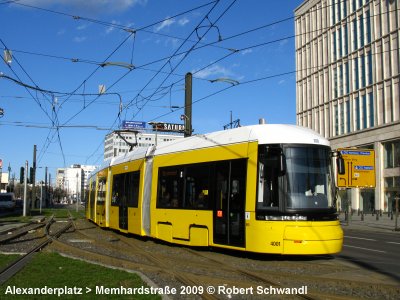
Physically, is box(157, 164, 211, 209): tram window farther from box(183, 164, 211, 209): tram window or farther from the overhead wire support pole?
the overhead wire support pole

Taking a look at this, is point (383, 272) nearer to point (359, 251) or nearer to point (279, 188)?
point (279, 188)

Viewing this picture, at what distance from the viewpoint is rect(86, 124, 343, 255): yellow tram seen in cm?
1145

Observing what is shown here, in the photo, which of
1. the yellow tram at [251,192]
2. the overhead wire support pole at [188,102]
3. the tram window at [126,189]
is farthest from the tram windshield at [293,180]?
the overhead wire support pole at [188,102]

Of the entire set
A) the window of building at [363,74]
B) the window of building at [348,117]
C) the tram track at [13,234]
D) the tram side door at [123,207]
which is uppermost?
the window of building at [363,74]

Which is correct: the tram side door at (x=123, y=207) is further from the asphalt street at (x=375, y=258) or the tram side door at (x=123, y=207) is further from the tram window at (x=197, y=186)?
the asphalt street at (x=375, y=258)

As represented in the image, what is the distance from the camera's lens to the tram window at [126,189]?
1805 centimetres

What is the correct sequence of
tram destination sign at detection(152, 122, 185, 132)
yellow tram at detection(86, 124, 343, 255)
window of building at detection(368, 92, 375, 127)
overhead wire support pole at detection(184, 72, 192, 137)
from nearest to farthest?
yellow tram at detection(86, 124, 343, 255) < overhead wire support pole at detection(184, 72, 192, 137) < tram destination sign at detection(152, 122, 185, 132) < window of building at detection(368, 92, 375, 127)

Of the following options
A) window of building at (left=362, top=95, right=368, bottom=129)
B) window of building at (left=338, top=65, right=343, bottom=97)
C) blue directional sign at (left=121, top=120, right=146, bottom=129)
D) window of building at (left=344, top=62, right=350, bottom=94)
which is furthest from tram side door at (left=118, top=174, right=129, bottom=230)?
window of building at (left=338, top=65, right=343, bottom=97)

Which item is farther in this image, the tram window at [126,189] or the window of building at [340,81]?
the window of building at [340,81]

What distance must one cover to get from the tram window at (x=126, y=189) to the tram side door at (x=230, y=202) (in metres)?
5.41

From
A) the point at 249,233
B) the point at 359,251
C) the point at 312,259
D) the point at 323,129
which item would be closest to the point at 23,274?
the point at 249,233

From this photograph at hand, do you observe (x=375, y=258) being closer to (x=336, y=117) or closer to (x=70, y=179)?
(x=336, y=117)

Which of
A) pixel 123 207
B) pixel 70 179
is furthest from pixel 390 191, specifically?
pixel 70 179

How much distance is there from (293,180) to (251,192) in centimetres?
106
